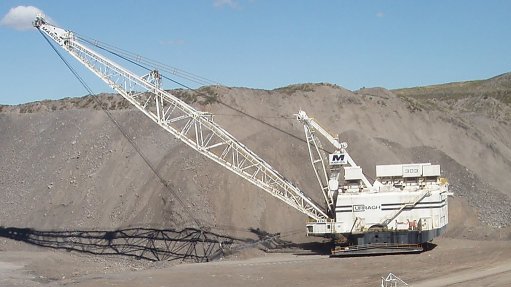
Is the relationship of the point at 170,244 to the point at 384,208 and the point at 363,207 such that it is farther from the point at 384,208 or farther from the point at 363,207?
the point at 384,208

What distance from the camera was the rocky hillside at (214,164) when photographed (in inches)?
1962

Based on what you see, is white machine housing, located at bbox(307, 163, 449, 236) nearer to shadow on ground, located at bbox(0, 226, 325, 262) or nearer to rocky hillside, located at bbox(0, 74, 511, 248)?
shadow on ground, located at bbox(0, 226, 325, 262)

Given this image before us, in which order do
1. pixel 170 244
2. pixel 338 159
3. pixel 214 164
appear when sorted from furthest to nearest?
pixel 214 164
pixel 170 244
pixel 338 159

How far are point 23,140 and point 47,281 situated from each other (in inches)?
1278

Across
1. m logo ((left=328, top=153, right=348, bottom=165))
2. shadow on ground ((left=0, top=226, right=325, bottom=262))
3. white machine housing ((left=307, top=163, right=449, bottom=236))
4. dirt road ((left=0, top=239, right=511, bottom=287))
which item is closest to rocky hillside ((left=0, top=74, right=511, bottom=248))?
shadow on ground ((left=0, top=226, right=325, bottom=262))

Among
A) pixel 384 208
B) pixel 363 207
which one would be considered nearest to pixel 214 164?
pixel 363 207

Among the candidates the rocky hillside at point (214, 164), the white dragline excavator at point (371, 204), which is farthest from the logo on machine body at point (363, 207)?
the rocky hillside at point (214, 164)

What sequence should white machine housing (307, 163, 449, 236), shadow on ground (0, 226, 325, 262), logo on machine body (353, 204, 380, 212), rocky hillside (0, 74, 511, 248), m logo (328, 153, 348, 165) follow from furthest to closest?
rocky hillside (0, 74, 511, 248) < shadow on ground (0, 226, 325, 262) < m logo (328, 153, 348, 165) < logo on machine body (353, 204, 380, 212) < white machine housing (307, 163, 449, 236)

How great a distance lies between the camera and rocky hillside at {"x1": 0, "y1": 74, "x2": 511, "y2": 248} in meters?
49.8

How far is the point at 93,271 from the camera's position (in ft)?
140

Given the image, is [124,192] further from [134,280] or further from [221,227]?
[134,280]

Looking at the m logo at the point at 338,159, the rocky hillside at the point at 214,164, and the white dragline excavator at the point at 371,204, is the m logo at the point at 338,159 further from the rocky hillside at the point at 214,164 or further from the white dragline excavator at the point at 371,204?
the rocky hillside at the point at 214,164

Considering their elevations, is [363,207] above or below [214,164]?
below

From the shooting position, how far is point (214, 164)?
171 feet
